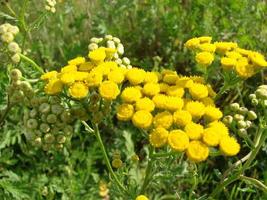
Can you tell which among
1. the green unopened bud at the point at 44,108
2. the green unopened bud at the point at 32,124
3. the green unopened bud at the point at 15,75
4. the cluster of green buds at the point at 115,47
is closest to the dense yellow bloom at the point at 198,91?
the cluster of green buds at the point at 115,47

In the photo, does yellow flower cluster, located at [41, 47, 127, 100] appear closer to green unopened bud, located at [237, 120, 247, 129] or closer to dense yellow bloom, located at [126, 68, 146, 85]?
dense yellow bloom, located at [126, 68, 146, 85]

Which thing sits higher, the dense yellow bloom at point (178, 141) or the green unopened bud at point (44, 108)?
the dense yellow bloom at point (178, 141)

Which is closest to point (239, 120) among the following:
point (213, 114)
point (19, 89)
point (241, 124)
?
point (241, 124)

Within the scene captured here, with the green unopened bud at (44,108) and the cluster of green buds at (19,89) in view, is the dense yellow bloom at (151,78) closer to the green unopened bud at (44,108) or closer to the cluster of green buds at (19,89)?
the green unopened bud at (44,108)

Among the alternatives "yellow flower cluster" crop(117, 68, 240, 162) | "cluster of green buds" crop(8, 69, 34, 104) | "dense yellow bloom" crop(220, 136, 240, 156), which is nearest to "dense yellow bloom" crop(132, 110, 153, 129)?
"yellow flower cluster" crop(117, 68, 240, 162)

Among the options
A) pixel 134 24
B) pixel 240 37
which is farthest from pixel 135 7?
pixel 240 37

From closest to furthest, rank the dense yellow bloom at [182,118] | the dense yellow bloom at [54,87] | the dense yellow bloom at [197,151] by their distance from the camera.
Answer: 1. the dense yellow bloom at [197,151]
2. the dense yellow bloom at [182,118]
3. the dense yellow bloom at [54,87]
